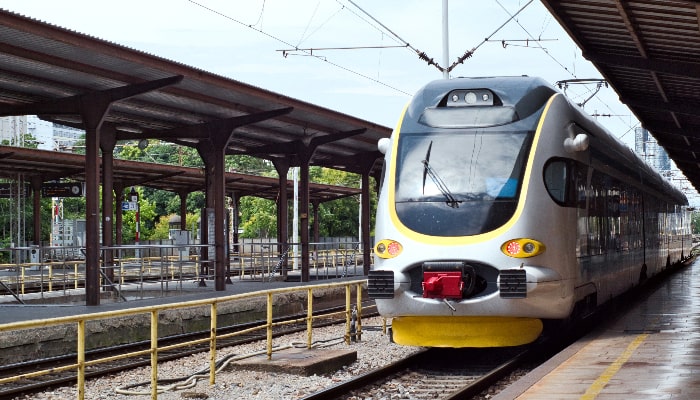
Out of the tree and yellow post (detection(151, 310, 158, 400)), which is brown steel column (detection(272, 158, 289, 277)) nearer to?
yellow post (detection(151, 310, 158, 400))

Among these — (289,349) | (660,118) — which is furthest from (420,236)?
(660,118)

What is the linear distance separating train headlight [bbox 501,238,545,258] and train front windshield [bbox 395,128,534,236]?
297 millimetres

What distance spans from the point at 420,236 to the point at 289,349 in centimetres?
315

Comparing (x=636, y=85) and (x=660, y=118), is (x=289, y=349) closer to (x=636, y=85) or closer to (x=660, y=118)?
(x=636, y=85)

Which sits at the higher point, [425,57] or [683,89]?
[425,57]

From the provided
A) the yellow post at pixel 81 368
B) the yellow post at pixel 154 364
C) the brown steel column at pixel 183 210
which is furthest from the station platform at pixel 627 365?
the brown steel column at pixel 183 210

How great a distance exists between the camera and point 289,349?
14.5 meters

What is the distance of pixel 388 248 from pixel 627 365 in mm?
3235

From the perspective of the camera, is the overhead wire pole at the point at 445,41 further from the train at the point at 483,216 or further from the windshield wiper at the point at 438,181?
the windshield wiper at the point at 438,181

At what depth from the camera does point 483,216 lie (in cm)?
1241

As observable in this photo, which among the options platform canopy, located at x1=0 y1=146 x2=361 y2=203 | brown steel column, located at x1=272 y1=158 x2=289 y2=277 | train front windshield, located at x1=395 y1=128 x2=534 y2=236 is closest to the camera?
train front windshield, located at x1=395 y1=128 x2=534 y2=236

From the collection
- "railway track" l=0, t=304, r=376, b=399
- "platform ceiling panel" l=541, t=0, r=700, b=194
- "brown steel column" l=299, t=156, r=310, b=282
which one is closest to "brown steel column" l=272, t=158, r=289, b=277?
"brown steel column" l=299, t=156, r=310, b=282

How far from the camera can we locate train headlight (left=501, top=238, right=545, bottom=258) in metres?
12.1

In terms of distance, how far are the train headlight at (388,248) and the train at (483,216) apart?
0.01 meters
